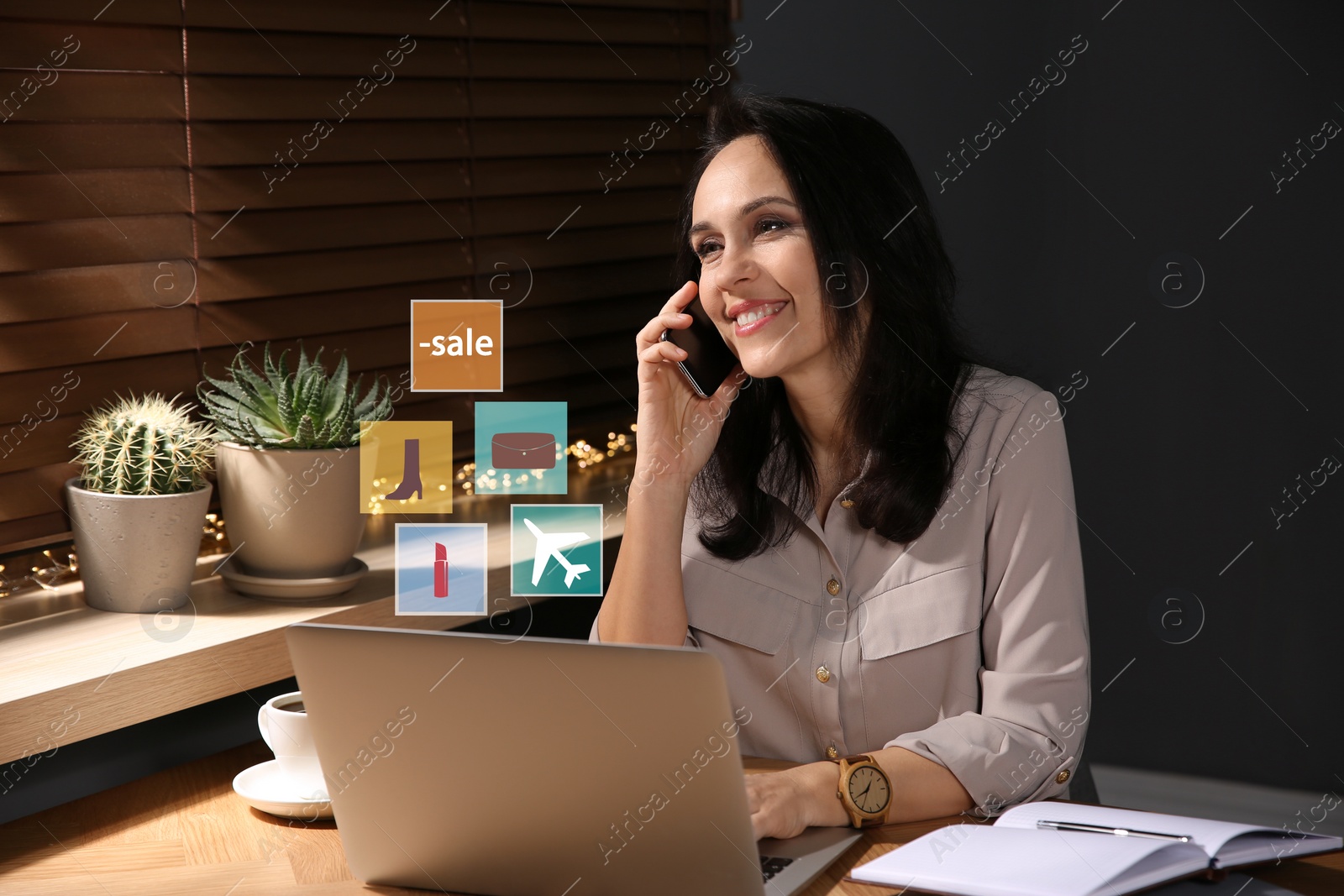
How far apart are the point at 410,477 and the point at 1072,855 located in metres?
1.49

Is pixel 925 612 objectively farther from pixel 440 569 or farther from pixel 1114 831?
pixel 440 569

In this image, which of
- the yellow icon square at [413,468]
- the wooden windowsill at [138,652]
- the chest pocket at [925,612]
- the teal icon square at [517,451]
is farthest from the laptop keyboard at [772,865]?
the teal icon square at [517,451]

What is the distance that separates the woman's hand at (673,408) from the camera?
5.85 feet

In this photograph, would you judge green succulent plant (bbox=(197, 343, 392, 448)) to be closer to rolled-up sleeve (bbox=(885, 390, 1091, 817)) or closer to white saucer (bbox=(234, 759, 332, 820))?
white saucer (bbox=(234, 759, 332, 820))

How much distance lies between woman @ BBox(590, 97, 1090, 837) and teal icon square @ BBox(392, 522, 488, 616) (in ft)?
1.19

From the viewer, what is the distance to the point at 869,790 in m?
1.26

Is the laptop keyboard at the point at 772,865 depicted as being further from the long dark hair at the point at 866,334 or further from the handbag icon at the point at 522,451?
the handbag icon at the point at 522,451

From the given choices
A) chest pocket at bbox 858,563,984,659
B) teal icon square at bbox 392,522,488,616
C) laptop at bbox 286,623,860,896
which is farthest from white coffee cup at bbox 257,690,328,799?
chest pocket at bbox 858,563,984,659

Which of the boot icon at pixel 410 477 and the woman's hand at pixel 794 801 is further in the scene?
the boot icon at pixel 410 477

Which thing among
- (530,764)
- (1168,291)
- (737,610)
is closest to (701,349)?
(737,610)

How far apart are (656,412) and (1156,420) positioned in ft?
6.09

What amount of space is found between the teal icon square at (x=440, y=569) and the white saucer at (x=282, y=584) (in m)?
0.10

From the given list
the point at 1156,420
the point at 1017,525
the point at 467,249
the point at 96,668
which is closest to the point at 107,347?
the point at 96,668

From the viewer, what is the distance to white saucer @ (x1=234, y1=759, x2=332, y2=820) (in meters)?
1.32
